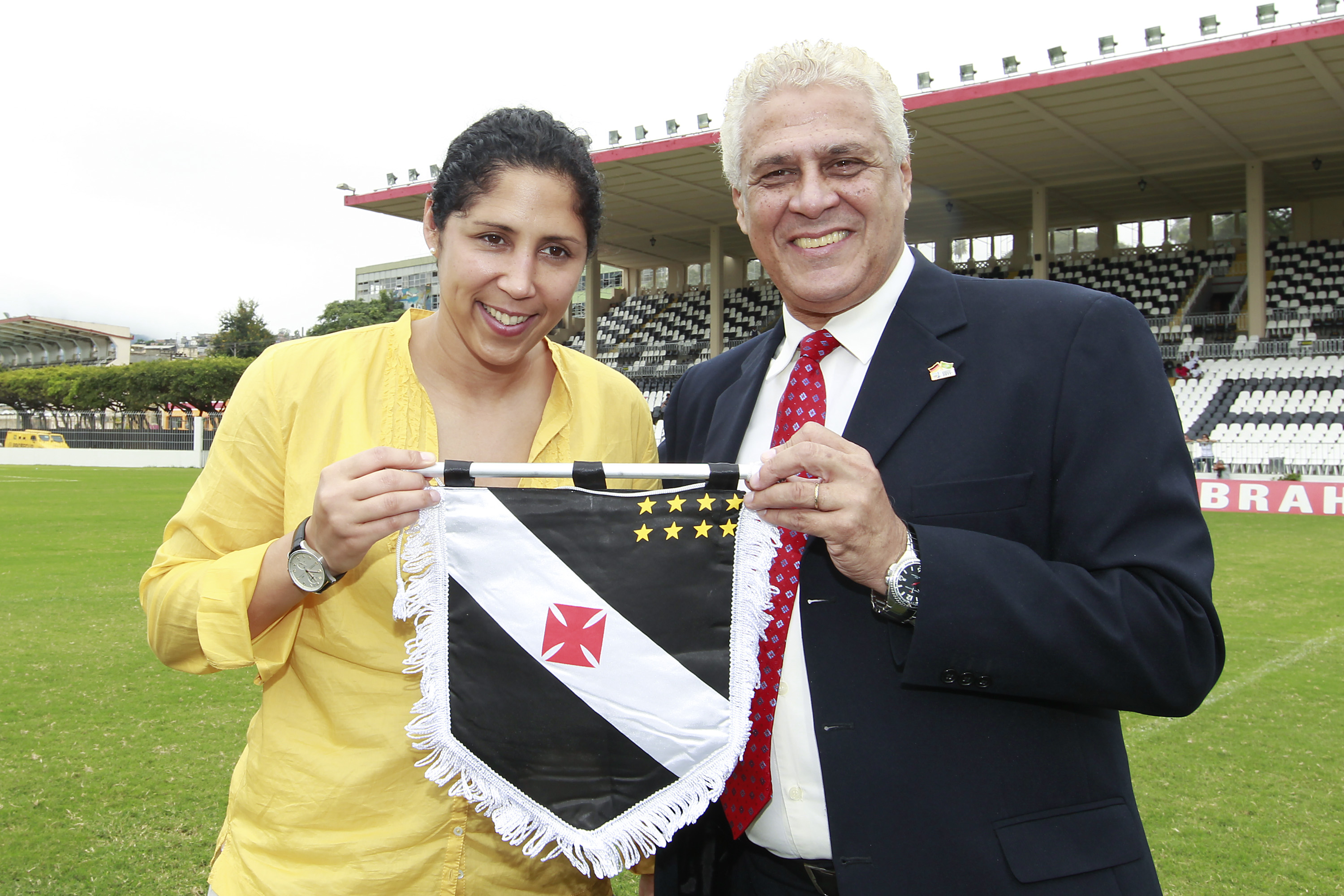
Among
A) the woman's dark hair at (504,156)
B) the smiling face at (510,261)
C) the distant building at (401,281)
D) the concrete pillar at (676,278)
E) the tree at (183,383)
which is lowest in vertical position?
the smiling face at (510,261)

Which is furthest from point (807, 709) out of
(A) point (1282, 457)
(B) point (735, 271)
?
(B) point (735, 271)

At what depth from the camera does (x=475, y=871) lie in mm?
1932

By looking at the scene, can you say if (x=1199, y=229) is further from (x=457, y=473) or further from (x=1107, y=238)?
(x=457, y=473)

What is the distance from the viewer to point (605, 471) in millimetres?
1837

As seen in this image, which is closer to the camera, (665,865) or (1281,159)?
(665,865)

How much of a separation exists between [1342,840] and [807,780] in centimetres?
379

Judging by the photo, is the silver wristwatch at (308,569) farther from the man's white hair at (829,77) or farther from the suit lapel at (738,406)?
the man's white hair at (829,77)

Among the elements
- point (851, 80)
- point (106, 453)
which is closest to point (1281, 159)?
point (851, 80)

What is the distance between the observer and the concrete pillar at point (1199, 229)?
109 feet

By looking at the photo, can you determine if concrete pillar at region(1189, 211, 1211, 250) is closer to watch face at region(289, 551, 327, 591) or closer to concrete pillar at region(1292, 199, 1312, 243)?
concrete pillar at region(1292, 199, 1312, 243)

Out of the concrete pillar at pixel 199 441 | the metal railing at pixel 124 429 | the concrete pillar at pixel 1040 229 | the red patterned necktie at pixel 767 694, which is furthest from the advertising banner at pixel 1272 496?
the concrete pillar at pixel 199 441

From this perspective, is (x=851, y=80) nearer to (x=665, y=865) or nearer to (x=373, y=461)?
(x=373, y=461)

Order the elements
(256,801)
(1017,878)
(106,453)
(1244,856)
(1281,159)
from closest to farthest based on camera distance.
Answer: (1017,878)
(256,801)
(1244,856)
(1281,159)
(106,453)

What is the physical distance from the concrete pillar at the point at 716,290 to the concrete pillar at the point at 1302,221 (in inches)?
805
